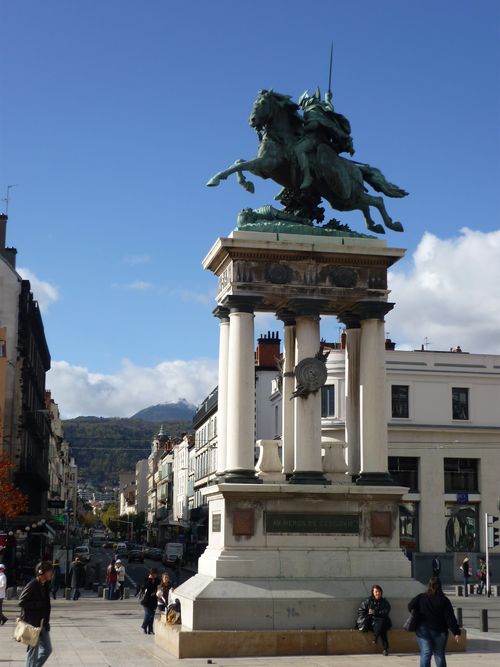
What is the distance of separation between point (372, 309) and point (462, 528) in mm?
36162

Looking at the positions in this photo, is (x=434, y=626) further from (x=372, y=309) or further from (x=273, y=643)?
(x=372, y=309)

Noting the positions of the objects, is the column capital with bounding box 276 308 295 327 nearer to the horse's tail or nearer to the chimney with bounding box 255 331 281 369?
the horse's tail

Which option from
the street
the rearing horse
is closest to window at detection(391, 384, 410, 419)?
the street

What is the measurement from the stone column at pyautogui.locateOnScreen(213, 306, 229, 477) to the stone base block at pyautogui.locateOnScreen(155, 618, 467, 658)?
3.80 m

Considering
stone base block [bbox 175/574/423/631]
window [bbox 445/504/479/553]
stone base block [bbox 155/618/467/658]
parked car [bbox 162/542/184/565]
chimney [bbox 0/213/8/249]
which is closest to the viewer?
stone base block [bbox 155/618/467/658]

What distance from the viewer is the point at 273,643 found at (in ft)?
62.1

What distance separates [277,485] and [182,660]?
3927 millimetres

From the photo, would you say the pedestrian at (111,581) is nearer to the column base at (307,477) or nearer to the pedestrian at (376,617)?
the column base at (307,477)

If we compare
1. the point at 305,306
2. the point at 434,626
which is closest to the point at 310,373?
the point at 305,306

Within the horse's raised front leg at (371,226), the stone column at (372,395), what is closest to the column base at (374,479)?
the stone column at (372,395)

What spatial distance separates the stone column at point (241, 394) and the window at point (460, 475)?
Answer: 3668cm

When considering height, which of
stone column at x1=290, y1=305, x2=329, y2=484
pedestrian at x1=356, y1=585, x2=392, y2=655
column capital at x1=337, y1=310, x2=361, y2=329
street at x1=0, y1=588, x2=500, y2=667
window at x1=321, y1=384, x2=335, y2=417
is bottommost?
street at x1=0, y1=588, x2=500, y2=667

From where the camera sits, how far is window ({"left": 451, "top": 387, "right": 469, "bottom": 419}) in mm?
57031

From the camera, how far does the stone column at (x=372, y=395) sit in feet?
69.8
